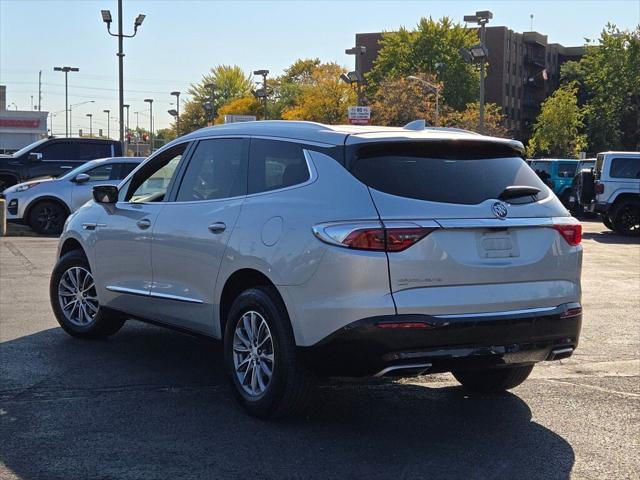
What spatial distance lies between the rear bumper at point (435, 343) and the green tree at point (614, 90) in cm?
7337

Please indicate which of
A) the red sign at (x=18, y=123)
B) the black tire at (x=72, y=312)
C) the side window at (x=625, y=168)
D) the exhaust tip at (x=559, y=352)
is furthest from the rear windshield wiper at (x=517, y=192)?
the red sign at (x=18, y=123)

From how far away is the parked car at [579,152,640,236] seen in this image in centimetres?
2166

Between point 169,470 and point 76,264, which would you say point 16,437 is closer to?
point 169,470

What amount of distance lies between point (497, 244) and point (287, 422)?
1.63 metres

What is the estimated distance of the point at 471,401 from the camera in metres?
5.77

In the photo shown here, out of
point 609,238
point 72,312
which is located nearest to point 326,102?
point 609,238

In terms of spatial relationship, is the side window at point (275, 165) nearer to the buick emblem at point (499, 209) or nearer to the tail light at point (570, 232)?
the buick emblem at point (499, 209)

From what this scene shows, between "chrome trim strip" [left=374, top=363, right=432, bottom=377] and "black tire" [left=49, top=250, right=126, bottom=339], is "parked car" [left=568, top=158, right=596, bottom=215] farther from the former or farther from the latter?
"chrome trim strip" [left=374, top=363, right=432, bottom=377]

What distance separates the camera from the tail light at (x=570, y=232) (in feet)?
16.8

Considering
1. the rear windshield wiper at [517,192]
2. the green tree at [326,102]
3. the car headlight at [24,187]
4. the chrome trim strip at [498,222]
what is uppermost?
the green tree at [326,102]

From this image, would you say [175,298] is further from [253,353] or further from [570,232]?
[570,232]

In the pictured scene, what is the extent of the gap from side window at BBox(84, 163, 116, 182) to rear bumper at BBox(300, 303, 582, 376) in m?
13.6

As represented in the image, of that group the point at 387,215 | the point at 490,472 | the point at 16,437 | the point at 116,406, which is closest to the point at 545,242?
the point at 387,215

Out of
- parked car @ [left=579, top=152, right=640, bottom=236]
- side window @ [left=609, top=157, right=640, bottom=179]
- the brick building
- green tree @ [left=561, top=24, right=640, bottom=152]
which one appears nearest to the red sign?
the brick building
